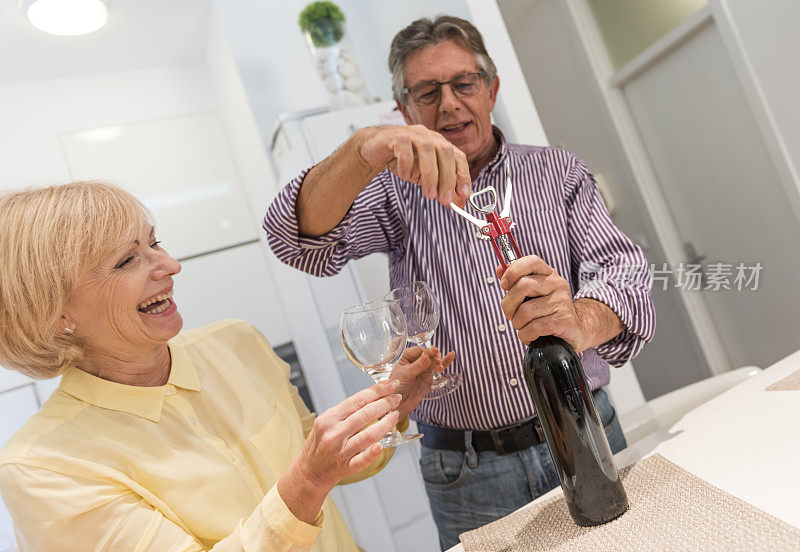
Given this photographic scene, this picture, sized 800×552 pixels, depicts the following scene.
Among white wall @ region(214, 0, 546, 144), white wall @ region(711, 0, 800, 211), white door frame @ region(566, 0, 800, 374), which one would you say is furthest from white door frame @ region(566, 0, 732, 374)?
white wall @ region(214, 0, 546, 144)

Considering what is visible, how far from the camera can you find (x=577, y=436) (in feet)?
2.69

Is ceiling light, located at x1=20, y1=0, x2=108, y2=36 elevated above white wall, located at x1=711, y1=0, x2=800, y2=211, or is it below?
above

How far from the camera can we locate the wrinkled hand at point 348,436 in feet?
2.77

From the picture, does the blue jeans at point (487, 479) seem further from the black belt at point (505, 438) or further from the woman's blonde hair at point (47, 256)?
the woman's blonde hair at point (47, 256)

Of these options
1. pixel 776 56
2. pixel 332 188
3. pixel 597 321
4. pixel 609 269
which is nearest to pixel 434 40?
pixel 332 188

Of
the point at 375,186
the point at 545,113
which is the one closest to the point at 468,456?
the point at 375,186

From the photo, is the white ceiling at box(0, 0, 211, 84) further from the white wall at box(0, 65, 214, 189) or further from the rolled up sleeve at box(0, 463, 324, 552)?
the rolled up sleeve at box(0, 463, 324, 552)

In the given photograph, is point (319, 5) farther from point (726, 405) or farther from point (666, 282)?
point (666, 282)

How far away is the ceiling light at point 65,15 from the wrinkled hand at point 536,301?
2.22m

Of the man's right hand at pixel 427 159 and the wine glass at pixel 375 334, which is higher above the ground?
the man's right hand at pixel 427 159

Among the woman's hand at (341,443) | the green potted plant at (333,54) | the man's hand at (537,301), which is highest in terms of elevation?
the green potted plant at (333,54)

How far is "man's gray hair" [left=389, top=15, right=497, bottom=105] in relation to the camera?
4.56 feet

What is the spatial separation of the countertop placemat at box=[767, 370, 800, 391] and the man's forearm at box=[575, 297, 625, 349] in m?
0.29

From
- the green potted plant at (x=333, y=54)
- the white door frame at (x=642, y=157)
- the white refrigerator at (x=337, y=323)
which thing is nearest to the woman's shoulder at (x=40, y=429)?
the white refrigerator at (x=337, y=323)
